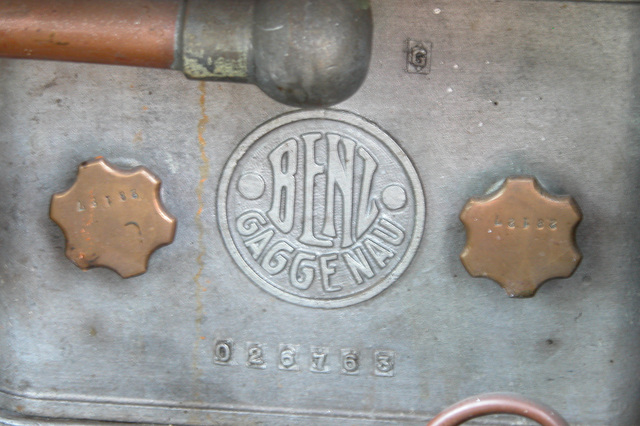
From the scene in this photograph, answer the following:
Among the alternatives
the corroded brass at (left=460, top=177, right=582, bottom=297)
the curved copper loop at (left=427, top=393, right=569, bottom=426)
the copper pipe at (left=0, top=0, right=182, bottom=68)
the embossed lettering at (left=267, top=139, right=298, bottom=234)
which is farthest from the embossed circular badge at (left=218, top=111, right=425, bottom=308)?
the curved copper loop at (left=427, top=393, right=569, bottom=426)

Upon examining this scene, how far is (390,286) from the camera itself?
4.14 ft

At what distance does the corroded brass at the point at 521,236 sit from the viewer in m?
1.18

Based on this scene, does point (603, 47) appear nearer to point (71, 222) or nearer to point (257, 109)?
point (257, 109)

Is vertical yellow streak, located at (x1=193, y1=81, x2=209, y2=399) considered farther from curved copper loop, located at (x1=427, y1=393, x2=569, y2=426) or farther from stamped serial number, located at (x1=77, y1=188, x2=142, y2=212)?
curved copper loop, located at (x1=427, y1=393, x2=569, y2=426)

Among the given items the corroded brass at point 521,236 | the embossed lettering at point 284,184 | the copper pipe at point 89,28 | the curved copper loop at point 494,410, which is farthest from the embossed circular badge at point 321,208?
the curved copper loop at point 494,410

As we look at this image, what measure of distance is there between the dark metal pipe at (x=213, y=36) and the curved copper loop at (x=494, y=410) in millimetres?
472

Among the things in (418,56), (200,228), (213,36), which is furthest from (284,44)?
(200,228)

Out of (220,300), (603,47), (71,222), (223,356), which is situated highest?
(603,47)

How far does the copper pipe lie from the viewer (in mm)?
1031

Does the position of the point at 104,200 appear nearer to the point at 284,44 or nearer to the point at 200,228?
the point at 200,228

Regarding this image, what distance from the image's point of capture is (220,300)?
129 cm

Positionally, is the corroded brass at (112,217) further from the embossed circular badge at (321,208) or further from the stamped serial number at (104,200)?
the embossed circular badge at (321,208)

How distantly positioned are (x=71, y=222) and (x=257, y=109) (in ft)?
1.19

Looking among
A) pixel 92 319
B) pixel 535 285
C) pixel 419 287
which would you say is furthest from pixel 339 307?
pixel 92 319
